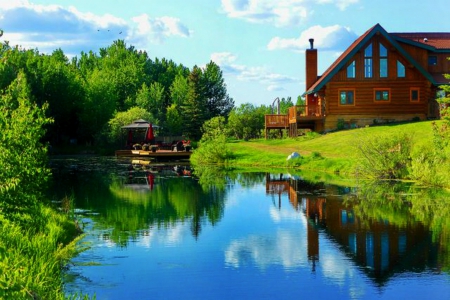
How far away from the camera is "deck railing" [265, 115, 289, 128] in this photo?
5347 cm

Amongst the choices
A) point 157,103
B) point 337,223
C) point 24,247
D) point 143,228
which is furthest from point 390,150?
point 157,103

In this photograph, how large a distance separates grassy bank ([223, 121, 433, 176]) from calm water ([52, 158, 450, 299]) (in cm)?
750

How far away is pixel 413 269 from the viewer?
1330 cm

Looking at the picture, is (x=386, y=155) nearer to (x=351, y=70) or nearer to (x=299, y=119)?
(x=299, y=119)

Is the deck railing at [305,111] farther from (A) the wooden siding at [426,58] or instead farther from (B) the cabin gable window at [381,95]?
(A) the wooden siding at [426,58]

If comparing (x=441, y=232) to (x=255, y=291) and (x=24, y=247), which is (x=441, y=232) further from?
(x=24, y=247)

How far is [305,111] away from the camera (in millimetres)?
52062

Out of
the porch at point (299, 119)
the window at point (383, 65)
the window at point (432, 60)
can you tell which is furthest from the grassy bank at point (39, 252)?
the window at point (432, 60)

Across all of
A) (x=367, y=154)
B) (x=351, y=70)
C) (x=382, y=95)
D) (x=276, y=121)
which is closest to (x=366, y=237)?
(x=367, y=154)

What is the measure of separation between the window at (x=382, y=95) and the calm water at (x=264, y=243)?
78.6ft

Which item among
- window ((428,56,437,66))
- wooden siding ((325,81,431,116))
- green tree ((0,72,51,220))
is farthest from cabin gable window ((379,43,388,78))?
green tree ((0,72,51,220))

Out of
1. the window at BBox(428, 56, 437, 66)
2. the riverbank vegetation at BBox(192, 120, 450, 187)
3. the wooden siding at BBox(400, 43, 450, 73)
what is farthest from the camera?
the window at BBox(428, 56, 437, 66)

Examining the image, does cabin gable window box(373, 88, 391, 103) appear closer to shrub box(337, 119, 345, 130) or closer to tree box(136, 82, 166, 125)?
shrub box(337, 119, 345, 130)

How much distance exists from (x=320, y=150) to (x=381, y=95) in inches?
462
